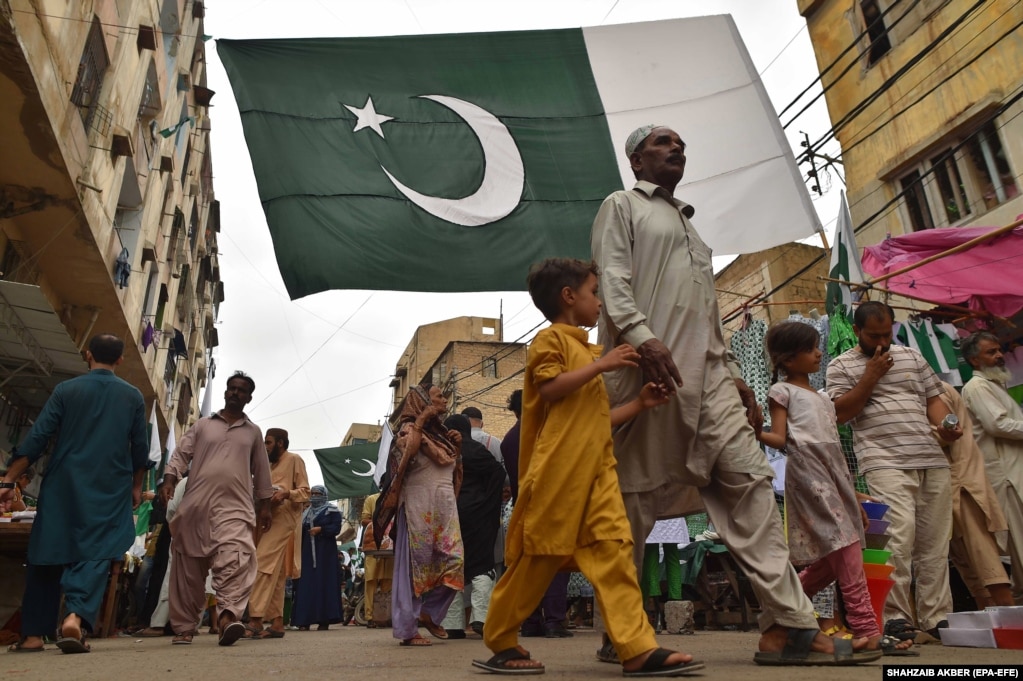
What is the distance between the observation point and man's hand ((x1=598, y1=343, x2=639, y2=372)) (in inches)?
97.3

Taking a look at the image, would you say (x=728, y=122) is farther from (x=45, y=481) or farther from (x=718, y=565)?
(x=45, y=481)

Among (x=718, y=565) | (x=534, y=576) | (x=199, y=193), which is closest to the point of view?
(x=534, y=576)

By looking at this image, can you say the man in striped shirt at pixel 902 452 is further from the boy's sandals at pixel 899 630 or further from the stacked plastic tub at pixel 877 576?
the stacked plastic tub at pixel 877 576

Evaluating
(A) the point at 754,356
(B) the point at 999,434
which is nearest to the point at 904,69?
(A) the point at 754,356

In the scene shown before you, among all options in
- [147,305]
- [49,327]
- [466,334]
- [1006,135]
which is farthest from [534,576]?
[466,334]

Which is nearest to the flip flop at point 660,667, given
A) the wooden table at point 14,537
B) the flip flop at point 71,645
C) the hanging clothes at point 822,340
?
the flip flop at point 71,645

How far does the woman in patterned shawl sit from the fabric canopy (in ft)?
16.6

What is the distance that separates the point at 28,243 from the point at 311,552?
656 cm

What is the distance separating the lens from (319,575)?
8.83 metres

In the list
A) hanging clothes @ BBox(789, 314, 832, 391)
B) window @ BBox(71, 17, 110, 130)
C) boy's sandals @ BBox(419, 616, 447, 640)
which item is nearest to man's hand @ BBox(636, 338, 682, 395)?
boy's sandals @ BBox(419, 616, 447, 640)

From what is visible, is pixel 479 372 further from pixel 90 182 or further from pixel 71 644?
pixel 71 644

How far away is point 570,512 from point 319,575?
7240mm

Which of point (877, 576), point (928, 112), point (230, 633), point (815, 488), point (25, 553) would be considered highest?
point (928, 112)

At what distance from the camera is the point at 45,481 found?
4.30 m
